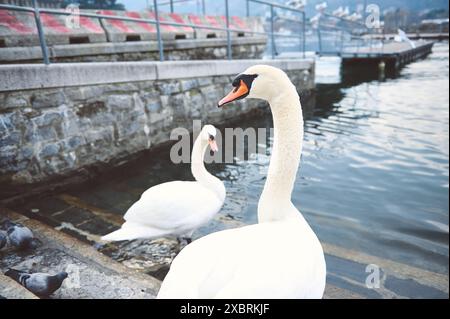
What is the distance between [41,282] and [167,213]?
1.32 meters

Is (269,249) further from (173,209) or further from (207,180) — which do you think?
(207,180)

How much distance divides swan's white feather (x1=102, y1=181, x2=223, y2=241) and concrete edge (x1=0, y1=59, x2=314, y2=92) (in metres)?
2.81

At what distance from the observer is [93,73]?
600 cm

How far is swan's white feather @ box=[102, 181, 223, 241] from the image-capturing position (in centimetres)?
363

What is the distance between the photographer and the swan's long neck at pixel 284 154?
2.34 meters

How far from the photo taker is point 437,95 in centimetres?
1496

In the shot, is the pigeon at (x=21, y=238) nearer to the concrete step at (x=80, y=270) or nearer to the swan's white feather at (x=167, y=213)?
the concrete step at (x=80, y=270)

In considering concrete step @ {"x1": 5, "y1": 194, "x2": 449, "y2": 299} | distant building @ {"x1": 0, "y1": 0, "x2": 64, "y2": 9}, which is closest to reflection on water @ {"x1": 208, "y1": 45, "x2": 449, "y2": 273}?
concrete step @ {"x1": 5, "y1": 194, "x2": 449, "y2": 299}

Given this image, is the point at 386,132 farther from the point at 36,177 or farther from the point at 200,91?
the point at 36,177

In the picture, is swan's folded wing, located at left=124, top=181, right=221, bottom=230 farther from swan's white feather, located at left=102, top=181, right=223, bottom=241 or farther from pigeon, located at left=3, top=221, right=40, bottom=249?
pigeon, located at left=3, top=221, right=40, bottom=249

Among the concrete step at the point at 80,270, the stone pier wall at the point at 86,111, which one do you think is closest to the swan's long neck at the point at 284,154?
the concrete step at the point at 80,270

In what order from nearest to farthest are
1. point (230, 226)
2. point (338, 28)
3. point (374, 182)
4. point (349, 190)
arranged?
point (230, 226) → point (349, 190) → point (374, 182) → point (338, 28)

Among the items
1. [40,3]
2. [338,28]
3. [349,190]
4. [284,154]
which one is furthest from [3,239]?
[338,28]
